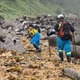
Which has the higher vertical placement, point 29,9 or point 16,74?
point 29,9

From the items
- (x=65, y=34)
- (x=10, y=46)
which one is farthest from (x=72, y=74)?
(x=10, y=46)

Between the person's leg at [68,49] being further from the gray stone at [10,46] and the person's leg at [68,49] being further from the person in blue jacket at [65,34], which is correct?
the gray stone at [10,46]

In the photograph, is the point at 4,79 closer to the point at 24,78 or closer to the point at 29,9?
the point at 24,78

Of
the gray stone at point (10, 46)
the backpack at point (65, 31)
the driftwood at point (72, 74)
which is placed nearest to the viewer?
the driftwood at point (72, 74)

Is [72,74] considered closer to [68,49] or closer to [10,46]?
[68,49]

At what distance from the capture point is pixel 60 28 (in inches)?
484

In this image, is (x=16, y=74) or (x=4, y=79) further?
(x=16, y=74)

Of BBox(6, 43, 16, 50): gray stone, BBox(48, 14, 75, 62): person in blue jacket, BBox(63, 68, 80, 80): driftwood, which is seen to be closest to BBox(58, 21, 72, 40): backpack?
BBox(48, 14, 75, 62): person in blue jacket

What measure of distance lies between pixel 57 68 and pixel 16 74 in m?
1.60

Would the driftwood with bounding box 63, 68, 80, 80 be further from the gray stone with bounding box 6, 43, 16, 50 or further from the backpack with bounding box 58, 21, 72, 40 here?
the gray stone with bounding box 6, 43, 16, 50

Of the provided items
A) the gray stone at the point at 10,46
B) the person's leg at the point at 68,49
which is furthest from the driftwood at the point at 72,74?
the gray stone at the point at 10,46

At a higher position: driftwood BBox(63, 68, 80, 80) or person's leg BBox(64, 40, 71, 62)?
person's leg BBox(64, 40, 71, 62)

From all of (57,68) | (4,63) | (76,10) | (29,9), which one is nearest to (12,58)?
(4,63)

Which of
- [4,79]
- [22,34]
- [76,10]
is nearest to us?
[4,79]
